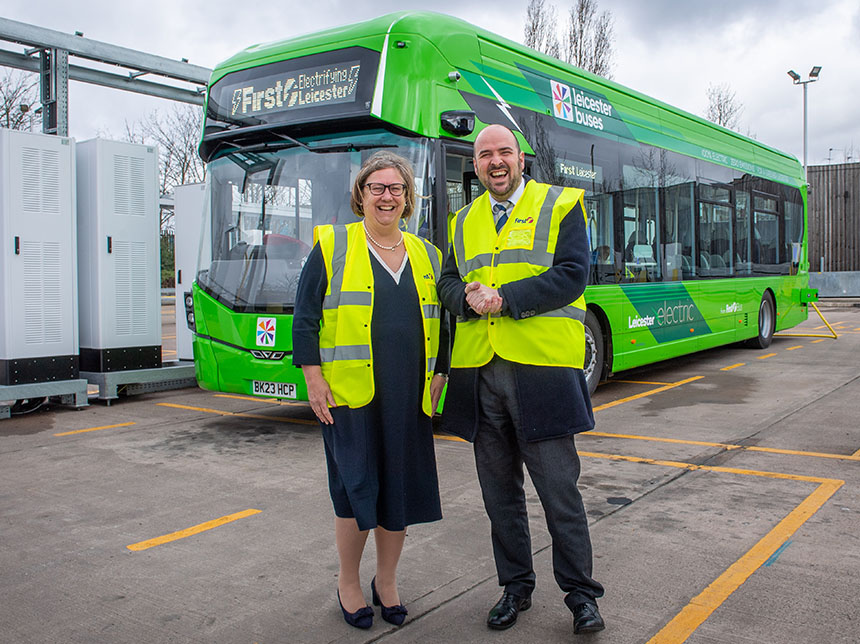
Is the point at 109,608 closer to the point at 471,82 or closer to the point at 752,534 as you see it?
the point at 752,534

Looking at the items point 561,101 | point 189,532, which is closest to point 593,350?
point 561,101

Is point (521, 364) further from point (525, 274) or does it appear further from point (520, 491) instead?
point (520, 491)

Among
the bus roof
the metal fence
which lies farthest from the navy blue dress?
the metal fence

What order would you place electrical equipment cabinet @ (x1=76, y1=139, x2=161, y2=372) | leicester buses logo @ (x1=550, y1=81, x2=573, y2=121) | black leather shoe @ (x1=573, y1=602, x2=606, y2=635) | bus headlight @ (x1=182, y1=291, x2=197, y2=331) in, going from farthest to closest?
1. electrical equipment cabinet @ (x1=76, y1=139, x2=161, y2=372)
2. leicester buses logo @ (x1=550, y1=81, x2=573, y2=121)
3. bus headlight @ (x1=182, y1=291, x2=197, y2=331)
4. black leather shoe @ (x1=573, y1=602, x2=606, y2=635)

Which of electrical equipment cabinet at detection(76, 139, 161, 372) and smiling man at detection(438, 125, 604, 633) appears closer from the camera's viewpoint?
smiling man at detection(438, 125, 604, 633)

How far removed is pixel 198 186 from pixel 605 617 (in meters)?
8.76

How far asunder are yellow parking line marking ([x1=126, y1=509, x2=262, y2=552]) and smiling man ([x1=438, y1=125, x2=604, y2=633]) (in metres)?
1.88

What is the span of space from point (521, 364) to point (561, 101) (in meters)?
5.79

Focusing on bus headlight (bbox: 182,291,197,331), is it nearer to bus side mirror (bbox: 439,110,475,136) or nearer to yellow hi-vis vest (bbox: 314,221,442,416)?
bus side mirror (bbox: 439,110,475,136)

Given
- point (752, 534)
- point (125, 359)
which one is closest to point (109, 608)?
point (752, 534)

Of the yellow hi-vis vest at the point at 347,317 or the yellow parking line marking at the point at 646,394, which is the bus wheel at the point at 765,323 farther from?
the yellow hi-vis vest at the point at 347,317

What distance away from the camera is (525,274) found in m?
3.07

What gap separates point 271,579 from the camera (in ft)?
12.0

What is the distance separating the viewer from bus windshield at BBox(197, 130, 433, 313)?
6.42m
